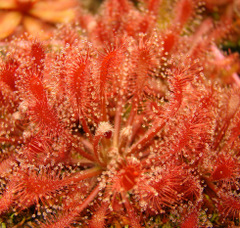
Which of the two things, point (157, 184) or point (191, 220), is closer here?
point (157, 184)

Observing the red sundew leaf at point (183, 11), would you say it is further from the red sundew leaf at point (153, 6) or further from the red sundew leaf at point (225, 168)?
the red sundew leaf at point (225, 168)

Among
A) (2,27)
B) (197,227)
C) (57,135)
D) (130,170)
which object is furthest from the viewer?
(2,27)

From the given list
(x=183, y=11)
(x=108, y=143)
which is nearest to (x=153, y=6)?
(x=183, y=11)

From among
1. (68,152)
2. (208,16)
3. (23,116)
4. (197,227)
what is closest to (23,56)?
(23,116)

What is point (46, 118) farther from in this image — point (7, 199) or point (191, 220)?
point (191, 220)

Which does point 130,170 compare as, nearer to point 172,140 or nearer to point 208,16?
point 172,140

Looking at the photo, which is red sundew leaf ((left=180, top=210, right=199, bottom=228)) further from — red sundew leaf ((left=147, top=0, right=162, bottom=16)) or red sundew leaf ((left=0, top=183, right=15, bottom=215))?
red sundew leaf ((left=147, top=0, right=162, bottom=16))

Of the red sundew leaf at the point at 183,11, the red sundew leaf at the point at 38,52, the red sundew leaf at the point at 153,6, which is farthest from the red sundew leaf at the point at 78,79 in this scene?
the red sundew leaf at the point at 183,11

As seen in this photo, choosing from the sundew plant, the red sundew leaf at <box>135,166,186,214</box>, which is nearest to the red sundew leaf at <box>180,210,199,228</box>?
the sundew plant
